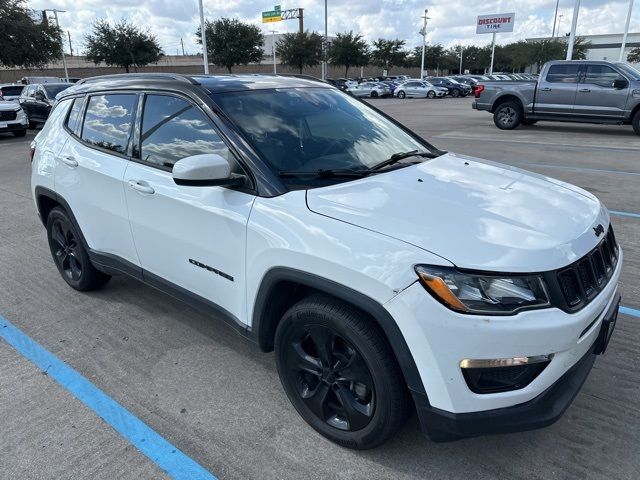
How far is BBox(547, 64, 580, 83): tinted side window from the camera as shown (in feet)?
45.4

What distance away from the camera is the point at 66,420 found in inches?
108

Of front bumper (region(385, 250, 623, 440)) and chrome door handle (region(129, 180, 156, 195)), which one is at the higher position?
chrome door handle (region(129, 180, 156, 195))

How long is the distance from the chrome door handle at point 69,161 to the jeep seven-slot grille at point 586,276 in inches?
135

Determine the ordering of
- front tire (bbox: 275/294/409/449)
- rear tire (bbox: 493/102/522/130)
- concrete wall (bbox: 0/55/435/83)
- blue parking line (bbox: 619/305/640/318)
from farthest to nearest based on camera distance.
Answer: concrete wall (bbox: 0/55/435/83), rear tire (bbox: 493/102/522/130), blue parking line (bbox: 619/305/640/318), front tire (bbox: 275/294/409/449)

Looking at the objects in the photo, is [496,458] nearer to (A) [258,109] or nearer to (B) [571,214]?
(B) [571,214]

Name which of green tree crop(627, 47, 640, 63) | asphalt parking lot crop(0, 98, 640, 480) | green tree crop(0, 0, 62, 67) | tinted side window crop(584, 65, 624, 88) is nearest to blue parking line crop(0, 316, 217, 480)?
asphalt parking lot crop(0, 98, 640, 480)

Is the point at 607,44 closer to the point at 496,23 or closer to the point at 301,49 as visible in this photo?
the point at 496,23

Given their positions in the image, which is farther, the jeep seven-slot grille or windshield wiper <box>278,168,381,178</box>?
windshield wiper <box>278,168,381,178</box>

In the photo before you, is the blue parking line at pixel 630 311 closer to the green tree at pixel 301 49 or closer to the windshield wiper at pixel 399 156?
the windshield wiper at pixel 399 156

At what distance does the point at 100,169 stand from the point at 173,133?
2.66 feet

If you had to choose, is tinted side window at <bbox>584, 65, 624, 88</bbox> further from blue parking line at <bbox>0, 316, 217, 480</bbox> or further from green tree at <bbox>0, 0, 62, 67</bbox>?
green tree at <bbox>0, 0, 62, 67</bbox>

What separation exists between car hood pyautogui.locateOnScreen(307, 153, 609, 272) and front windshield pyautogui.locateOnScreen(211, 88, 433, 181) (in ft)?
0.98

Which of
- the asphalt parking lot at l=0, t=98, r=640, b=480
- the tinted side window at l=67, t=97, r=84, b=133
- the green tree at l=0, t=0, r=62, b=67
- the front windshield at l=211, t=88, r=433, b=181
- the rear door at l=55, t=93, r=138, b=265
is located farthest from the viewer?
the green tree at l=0, t=0, r=62, b=67

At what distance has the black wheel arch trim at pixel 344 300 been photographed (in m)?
2.02
